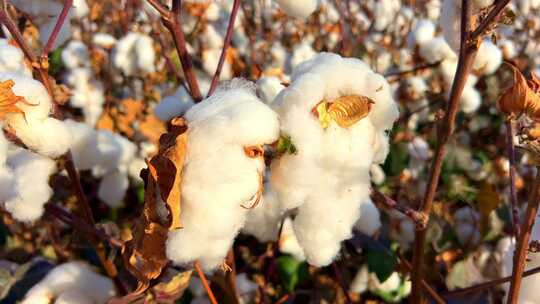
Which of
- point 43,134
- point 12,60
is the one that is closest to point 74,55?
point 12,60

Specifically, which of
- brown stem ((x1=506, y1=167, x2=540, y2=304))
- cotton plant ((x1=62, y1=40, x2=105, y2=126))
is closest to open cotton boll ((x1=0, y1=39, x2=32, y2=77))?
brown stem ((x1=506, y1=167, x2=540, y2=304))

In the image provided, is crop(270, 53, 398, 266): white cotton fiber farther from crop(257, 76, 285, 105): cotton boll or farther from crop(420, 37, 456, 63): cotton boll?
crop(420, 37, 456, 63): cotton boll

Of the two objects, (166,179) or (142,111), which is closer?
(166,179)

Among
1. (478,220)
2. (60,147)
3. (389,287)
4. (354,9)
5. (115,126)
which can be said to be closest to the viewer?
(60,147)

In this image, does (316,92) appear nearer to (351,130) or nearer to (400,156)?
(351,130)

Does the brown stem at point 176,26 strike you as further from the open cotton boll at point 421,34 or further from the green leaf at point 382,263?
the open cotton boll at point 421,34

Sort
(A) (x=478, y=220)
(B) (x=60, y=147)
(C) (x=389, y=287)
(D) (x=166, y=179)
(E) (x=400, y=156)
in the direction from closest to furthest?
(D) (x=166, y=179) < (B) (x=60, y=147) < (C) (x=389, y=287) < (A) (x=478, y=220) < (E) (x=400, y=156)

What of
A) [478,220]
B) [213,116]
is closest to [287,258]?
[478,220]
